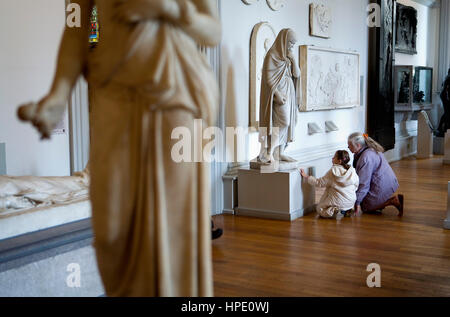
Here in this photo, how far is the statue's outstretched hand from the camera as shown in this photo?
1.91 metres

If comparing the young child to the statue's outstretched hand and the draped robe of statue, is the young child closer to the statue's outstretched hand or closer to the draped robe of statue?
the draped robe of statue

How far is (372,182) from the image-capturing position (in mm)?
7949

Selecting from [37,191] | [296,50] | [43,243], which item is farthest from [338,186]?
[43,243]

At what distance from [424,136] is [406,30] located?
3080 mm

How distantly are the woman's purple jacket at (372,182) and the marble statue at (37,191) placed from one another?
171 inches

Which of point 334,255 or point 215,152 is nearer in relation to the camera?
point 334,255

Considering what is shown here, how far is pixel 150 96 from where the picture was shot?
1868mm

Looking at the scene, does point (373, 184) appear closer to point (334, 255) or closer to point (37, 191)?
point (334, 255)

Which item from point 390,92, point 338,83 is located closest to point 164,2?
point 338,83

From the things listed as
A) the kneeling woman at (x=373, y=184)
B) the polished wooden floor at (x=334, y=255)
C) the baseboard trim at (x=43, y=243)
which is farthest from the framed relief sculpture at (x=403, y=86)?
the baseboard trim at (x=43, y=243)

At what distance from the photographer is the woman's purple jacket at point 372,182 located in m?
7.90

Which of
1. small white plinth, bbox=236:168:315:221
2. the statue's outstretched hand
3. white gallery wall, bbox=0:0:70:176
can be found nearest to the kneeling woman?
small white plinth, bbox=236:168:315:221

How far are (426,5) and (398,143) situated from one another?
5.23 meters
